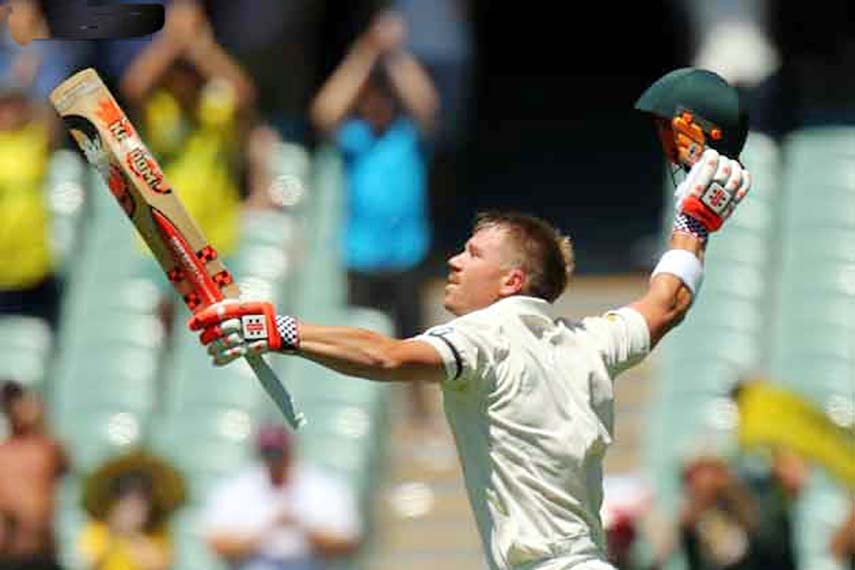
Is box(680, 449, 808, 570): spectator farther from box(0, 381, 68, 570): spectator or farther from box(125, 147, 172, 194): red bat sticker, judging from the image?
box(125, 147, 172, 194): red bat sticker

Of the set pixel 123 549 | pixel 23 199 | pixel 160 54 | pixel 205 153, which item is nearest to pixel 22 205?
pixel 23 199

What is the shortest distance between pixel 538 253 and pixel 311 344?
0.72 m

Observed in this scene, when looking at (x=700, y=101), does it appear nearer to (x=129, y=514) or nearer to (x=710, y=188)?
(x=710, y=188)

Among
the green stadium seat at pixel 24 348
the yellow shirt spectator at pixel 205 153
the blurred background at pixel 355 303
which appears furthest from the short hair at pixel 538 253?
the green stadium seat at pixel 24 348

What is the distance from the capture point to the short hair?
770 centimetres

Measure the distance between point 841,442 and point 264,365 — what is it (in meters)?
5.84

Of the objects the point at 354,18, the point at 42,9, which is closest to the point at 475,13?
the point at 354,18

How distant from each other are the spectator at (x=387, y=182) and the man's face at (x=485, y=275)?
5.55 m

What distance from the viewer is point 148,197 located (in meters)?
7.42

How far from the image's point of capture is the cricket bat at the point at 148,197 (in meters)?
7.40

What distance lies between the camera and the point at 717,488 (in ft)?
39.2

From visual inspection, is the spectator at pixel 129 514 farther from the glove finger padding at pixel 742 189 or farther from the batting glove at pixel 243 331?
the batting glove at pixel 243 331

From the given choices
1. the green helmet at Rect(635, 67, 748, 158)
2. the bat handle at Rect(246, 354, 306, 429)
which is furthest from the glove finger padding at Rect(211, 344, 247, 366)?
Result: the green helmet at Rect(635, 67, 748, 158)

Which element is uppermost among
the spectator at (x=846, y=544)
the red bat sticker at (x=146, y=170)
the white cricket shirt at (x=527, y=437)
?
the red bat sticker at (x=146, y=170)
